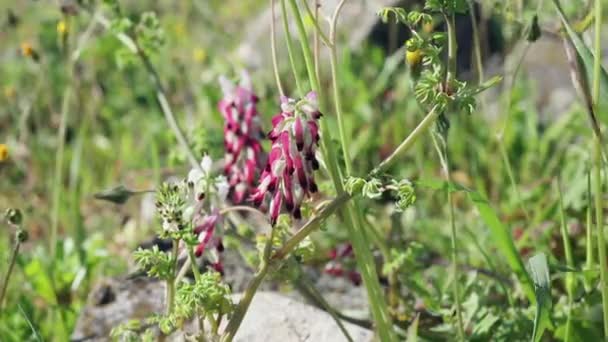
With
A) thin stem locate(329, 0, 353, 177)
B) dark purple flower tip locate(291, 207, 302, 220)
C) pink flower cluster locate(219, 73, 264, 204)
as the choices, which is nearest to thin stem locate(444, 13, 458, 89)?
thin stem locate(329, 0, 353, 177)

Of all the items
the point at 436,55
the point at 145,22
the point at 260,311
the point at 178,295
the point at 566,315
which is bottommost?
Result: the point at 566,315

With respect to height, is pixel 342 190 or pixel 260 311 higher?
pixel 342 190

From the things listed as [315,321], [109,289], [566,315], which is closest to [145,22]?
[109,289]

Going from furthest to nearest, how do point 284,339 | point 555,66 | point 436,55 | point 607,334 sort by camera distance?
point 555,66
point 284,339
point 607,334
point 436,55

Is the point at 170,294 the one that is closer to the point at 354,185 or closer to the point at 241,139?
the point at 354,185

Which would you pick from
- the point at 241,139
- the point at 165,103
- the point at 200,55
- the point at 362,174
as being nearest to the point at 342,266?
the point at 241,139

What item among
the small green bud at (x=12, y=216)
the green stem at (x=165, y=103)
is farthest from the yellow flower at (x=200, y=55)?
the small green bud at (x=12, y=216)

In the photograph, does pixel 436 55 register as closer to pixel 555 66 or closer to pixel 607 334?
pixel 607 334

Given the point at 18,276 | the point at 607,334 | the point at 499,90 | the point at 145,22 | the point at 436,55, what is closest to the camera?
the point at 436,55

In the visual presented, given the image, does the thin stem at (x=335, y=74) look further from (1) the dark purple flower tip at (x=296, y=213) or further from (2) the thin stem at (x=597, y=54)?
(2) the thin stem at (x=597, y=54)
